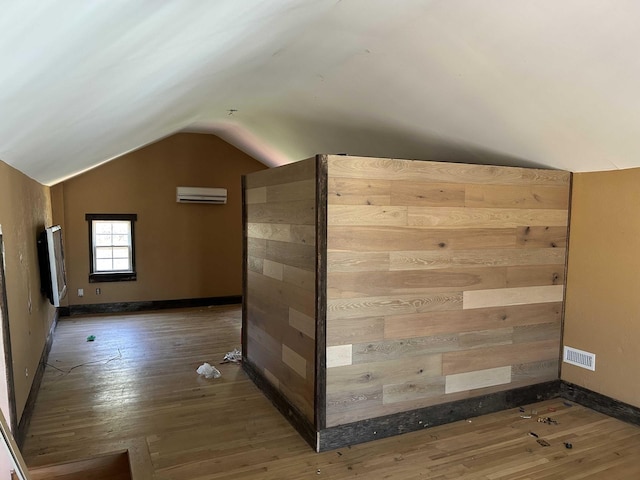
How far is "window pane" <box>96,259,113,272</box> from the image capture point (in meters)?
6.57

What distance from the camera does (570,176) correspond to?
350 centimetres

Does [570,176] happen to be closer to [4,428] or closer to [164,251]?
[4,428]

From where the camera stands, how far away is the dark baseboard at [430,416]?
9.30 feet

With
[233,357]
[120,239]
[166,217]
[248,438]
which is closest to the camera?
[248,438]

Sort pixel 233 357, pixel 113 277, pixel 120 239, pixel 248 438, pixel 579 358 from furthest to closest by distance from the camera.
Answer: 1. pixel 120 239
2. pixel 113 277
3. pixel 233 357
4. pixel 579 358
5. pixel 248 438

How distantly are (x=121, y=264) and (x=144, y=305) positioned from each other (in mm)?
703

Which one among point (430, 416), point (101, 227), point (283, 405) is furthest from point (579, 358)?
point (101, 227)

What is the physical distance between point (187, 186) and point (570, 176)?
5.28 m

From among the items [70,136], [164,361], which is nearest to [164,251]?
[164,361]

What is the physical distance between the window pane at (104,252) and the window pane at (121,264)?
0.12m

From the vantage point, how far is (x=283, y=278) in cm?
327

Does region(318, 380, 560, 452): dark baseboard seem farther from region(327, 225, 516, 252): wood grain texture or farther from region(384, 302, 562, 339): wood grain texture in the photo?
region(327, 225, 516, 252): wood grain texture

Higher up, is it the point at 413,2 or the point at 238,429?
the point at 413,2

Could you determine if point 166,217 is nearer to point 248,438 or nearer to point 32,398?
point 32,398
